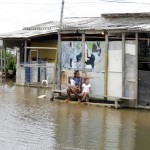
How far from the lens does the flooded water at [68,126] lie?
1109cm

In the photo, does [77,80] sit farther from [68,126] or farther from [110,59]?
[68,126]

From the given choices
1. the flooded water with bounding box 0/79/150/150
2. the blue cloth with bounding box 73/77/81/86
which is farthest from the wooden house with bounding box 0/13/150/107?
the flooded water with bounding box 0/79/150/150

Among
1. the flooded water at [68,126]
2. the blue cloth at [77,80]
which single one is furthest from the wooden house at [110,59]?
the flooded water at [68,126]

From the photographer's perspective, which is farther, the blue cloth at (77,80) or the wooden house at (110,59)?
the blue cloth at (77,80)

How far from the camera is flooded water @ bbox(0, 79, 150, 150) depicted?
11086 mm

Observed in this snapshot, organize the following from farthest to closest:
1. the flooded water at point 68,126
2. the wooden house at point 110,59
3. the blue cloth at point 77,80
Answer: the blue cloth at point 77,80
the wooden house at point 110,59
the flooded water at point 68,126

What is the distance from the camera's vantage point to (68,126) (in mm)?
13531

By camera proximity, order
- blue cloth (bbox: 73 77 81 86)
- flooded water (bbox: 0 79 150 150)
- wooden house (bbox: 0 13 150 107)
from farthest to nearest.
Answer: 1. blue cloth (bbox: 73 77 81 86)
2. wooden house (bbox: 0 13 150 107)
3. flooded water (bbox: 0 79 150 150)

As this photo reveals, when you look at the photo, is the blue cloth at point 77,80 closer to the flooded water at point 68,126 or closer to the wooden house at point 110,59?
the wooden house at point 110,59

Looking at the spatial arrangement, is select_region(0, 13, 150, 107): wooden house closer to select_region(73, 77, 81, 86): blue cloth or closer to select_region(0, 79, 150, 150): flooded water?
select_region(73, 77, 81, 86): blue cloth

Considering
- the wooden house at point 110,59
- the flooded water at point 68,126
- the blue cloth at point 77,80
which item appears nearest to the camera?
the flooded water at point 68,126

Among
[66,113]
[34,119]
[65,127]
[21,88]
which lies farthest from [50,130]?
[21,88]

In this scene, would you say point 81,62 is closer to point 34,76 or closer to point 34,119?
point 34,119

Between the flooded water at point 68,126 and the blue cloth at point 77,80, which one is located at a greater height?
the blue cloth at point 77,80
